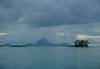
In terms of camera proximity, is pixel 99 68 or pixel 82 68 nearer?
pixel 99 68

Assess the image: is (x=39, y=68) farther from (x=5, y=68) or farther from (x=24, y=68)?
(x=5, y=68)

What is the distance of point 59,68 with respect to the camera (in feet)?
189

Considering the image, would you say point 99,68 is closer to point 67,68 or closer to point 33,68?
point 67,68

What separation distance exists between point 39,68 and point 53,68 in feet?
8.93

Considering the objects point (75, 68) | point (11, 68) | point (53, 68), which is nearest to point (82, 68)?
point (75, 68)

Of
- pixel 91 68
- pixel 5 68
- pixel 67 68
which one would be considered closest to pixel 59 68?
pixel 67 68

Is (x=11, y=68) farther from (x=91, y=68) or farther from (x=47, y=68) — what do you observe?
(x=91, y=68)

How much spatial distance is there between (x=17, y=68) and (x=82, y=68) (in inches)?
496

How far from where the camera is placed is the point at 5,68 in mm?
53094

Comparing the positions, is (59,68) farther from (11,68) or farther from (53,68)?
(11,68)

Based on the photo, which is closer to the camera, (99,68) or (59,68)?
(99,68)

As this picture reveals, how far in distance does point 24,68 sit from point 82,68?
37.0 ft

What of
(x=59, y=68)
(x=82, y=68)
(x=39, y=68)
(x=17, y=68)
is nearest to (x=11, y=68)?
(x=17, y=68)

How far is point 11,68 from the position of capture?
178ft
